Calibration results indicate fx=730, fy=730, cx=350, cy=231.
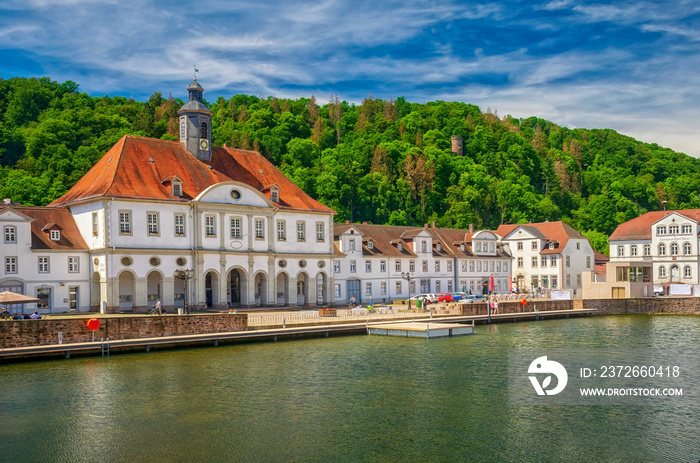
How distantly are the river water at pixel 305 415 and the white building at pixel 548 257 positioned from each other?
4811 centimetres

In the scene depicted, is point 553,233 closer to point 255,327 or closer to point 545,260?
point 545,260

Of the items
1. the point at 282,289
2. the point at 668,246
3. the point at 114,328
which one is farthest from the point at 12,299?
the point at 668,246

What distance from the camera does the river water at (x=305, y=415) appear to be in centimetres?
1959

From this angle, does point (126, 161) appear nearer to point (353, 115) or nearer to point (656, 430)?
point (656, 430)

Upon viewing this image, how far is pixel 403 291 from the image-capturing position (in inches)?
2721

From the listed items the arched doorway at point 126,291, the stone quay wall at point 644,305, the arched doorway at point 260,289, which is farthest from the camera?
the stone quay wall at point 644,305

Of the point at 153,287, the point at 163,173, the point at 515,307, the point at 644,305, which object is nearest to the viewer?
the point at 153,287

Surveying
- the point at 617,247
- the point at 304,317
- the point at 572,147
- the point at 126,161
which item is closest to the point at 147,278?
the point at 126,161

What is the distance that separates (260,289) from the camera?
5691 cm

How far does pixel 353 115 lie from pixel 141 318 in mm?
120484

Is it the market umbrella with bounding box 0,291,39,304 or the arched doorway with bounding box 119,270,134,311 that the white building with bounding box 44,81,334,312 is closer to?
the arched doorway with bounding box 119,270,134,311

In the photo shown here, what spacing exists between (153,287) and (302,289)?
1262cm

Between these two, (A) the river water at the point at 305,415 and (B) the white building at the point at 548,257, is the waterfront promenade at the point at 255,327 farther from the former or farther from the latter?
(B) the white building at the point at 548,257

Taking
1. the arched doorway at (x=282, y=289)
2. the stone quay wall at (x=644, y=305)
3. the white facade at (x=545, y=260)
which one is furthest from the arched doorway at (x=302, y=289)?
the white facade at (x=545, y=260)
